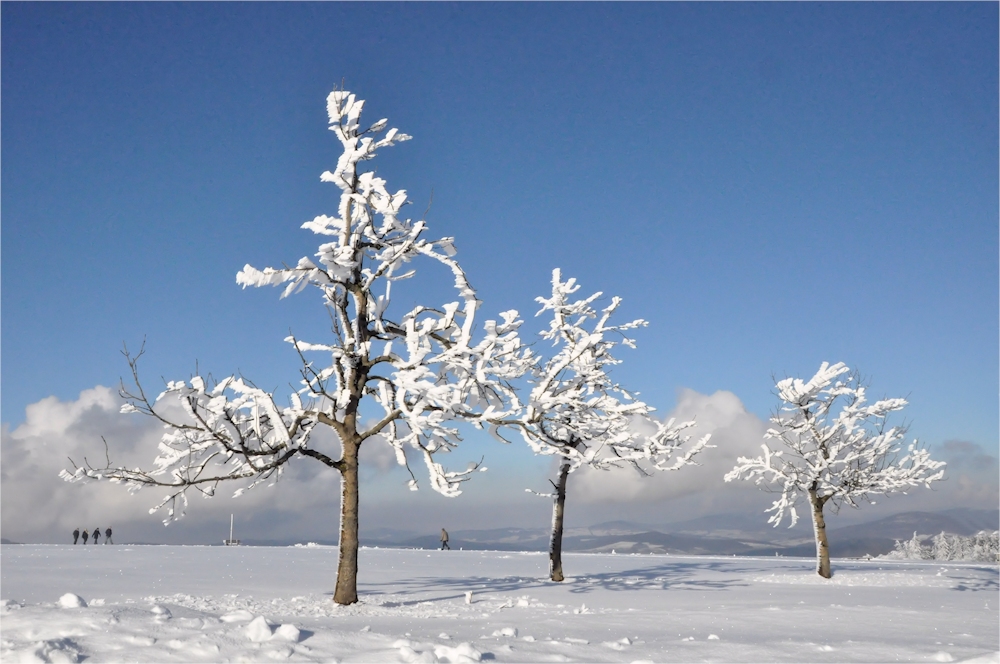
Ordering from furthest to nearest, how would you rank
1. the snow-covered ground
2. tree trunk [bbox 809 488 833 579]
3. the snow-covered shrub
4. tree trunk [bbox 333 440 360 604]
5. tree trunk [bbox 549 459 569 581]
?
the snow-covered shrub → tree trunk [bbox 809 488 833 579] → tree trunk [bbox 549 459 569 581] → tree trunk [bbox 333 440 360 604] → the snow-covered ground

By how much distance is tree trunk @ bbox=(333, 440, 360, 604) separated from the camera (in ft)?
38.0

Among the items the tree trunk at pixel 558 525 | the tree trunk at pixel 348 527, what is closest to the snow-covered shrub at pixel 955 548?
the tree trunk at pixel 558 525

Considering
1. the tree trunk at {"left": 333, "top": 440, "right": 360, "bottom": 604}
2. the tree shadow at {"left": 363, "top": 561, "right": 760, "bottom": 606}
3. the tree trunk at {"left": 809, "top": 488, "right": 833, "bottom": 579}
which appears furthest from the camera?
the tree trunk at {"left": 809, "top": 488, "right": 833, "bottom": 579}

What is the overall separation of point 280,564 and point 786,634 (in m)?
15.6

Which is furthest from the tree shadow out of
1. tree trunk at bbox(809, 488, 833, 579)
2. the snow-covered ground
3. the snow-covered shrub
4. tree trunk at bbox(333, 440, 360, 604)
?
the snow-covered shrub

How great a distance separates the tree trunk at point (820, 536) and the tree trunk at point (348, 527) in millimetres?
17608

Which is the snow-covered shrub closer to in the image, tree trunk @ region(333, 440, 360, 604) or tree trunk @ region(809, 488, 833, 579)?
tree trunk @ region(809, 488, 833, 579)

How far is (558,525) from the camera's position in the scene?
19.0m

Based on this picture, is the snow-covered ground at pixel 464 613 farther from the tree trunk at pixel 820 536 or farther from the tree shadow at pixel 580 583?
the tree trunk at pixel 820 536

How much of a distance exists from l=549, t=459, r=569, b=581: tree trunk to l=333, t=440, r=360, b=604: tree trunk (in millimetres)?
7905

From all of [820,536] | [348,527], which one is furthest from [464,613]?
[820,536]

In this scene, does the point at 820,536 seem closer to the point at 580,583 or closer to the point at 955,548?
the point at 580,583

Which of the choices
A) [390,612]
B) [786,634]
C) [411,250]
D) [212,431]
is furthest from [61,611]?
[786,634]

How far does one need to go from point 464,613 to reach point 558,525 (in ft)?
27.3
